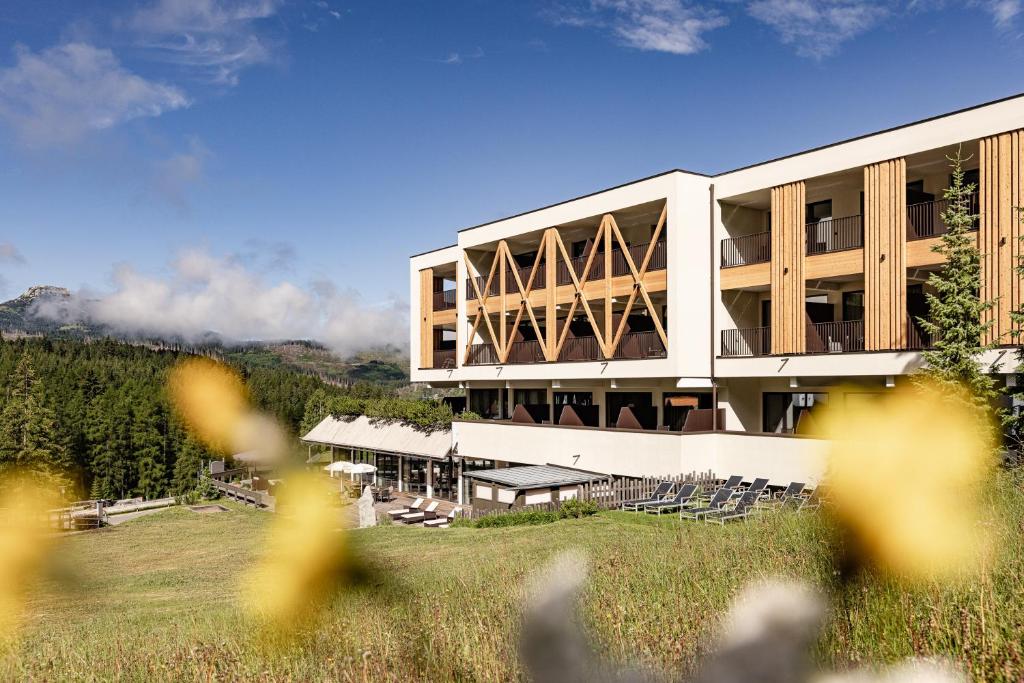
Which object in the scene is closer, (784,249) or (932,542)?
(932,542)

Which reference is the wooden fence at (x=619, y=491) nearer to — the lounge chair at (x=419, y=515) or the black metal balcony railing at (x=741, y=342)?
the black metal balcony railing at (x=741, y=342)

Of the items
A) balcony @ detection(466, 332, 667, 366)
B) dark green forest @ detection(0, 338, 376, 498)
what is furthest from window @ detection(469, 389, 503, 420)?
dark green forest @ detection(0, 338, 376, 498)

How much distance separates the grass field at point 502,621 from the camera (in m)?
6.16

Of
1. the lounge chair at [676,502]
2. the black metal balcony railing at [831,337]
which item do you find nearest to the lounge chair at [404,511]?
the lounge chair at [676,502]

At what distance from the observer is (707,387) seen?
27.5 m

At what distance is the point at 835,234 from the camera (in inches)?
960

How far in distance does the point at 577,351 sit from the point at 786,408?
8.92m

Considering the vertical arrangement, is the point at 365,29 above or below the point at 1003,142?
above

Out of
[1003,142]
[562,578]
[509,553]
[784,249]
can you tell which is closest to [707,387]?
[784,249]

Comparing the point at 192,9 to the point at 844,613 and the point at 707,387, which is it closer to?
the point at 844,613

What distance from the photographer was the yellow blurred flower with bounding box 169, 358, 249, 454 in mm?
3059

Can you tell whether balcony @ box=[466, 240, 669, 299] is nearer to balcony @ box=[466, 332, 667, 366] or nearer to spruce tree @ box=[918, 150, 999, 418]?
balcony @ box=[466, 332, 667, 366]

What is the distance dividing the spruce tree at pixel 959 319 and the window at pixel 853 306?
4861 mm

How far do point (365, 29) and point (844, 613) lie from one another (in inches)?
610
